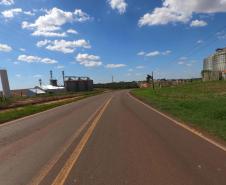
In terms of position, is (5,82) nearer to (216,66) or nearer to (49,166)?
(49,166)

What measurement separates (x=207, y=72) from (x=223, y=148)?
3754 inches

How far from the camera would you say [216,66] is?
330 ft

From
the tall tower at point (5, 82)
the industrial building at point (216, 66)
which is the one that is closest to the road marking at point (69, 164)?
the tall tower at point (5, 82)

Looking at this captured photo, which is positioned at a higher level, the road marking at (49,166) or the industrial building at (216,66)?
the industrial building at (216,66)

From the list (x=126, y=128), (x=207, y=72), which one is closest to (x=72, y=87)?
(x=207, y=72)

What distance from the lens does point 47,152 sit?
7.72 m

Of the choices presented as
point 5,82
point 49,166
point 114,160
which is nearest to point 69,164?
point 49,166

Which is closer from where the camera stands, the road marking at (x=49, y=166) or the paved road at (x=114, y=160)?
the paved road at (x=114, y=160)

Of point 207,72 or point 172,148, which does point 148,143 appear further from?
point 207,72

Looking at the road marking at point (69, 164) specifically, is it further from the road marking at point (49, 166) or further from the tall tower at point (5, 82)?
the tall tower at point (5, 82)

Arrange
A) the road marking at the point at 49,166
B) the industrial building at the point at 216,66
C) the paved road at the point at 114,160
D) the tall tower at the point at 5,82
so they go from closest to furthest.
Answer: the paved road at the point at 114,160 → the road marking at the point at 49,166 → the tall tower at the point at 5,82 → the industrial building at the point at 216,66

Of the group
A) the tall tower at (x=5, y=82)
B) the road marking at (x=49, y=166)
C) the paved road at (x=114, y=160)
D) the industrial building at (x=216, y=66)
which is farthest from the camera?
the industrial building at (x=216, y=66)

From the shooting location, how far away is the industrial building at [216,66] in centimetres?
8869

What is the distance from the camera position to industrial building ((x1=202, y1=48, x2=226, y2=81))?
88.7 metres
